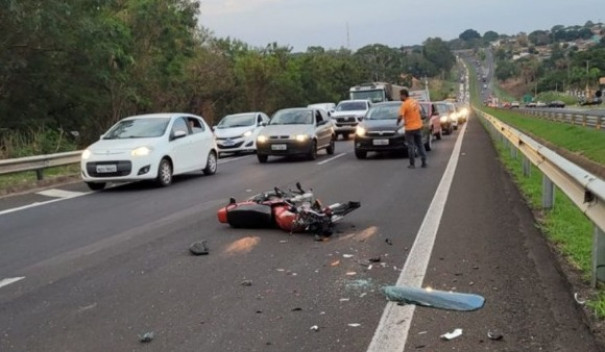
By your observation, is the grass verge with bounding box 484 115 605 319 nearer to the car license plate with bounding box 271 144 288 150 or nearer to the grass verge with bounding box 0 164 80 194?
the car license plate with bounding box 271 144 288 150

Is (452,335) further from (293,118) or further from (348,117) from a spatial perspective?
(348,117)

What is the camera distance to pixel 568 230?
7625 mm

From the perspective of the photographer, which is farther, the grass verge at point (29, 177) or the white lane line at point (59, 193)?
the grass verge at point (29, 177)

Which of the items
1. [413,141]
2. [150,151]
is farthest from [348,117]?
[150,151]

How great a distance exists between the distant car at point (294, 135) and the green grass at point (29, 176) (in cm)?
533

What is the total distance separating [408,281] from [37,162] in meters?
11.8

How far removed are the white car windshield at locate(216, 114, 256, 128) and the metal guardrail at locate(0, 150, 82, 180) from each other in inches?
347

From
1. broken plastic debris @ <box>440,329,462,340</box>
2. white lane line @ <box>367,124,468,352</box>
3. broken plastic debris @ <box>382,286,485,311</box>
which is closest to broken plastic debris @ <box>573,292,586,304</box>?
broken plastic debris @ <box>382,286,485,311</box>

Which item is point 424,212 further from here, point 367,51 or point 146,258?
point 367,51

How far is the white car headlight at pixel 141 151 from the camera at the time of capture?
529 inches

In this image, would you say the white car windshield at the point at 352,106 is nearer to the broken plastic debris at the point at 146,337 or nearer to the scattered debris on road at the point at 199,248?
the scattered debris on road at the point at 199,248

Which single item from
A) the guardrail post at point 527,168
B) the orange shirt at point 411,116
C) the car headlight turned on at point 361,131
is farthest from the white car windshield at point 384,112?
the guardrail post at point 527,168

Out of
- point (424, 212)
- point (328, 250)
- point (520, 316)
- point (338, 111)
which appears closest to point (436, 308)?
point (520, 316)

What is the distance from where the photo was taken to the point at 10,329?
4820 millimetres
